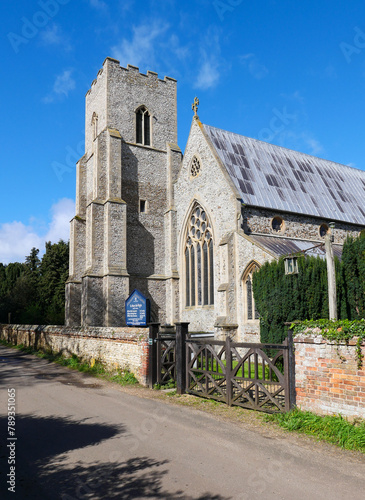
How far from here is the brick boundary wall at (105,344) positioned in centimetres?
1134

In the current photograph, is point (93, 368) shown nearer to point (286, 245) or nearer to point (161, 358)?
point (161, 358)

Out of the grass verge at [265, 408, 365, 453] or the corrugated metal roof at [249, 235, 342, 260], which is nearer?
the grass verge at [265, 408, 365, 453]

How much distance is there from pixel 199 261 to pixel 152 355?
11.9 m

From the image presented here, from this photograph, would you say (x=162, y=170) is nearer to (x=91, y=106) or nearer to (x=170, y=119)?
(x=170, y=119)

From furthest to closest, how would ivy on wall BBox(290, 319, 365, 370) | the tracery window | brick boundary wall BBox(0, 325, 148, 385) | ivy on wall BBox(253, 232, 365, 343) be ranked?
the tracery window, ivy on wall BBox(253, 232, 365, 343), brick boundary wall BBox(0, 325, 148, 385), ivy on wall BBox(290, 319, 365, 370)

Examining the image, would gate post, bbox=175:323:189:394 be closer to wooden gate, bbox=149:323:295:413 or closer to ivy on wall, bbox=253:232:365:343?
wooden gate, bbox=149:323:295:413

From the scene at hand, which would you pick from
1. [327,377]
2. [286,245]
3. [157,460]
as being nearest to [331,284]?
[327,377]

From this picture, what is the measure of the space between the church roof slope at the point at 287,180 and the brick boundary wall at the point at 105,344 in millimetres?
9581

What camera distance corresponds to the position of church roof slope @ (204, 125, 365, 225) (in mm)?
20641

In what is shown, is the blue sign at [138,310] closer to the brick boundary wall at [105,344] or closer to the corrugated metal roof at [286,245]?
the brick boundary wall at [105,344]

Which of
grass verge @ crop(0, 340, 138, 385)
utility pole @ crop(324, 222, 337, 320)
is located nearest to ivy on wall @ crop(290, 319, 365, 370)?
utility pole @ crop(324, 222, 337, 320)

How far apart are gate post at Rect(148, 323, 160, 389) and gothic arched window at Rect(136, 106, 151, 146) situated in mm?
18402

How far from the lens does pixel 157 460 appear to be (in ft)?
17.7

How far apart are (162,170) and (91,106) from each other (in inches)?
280
